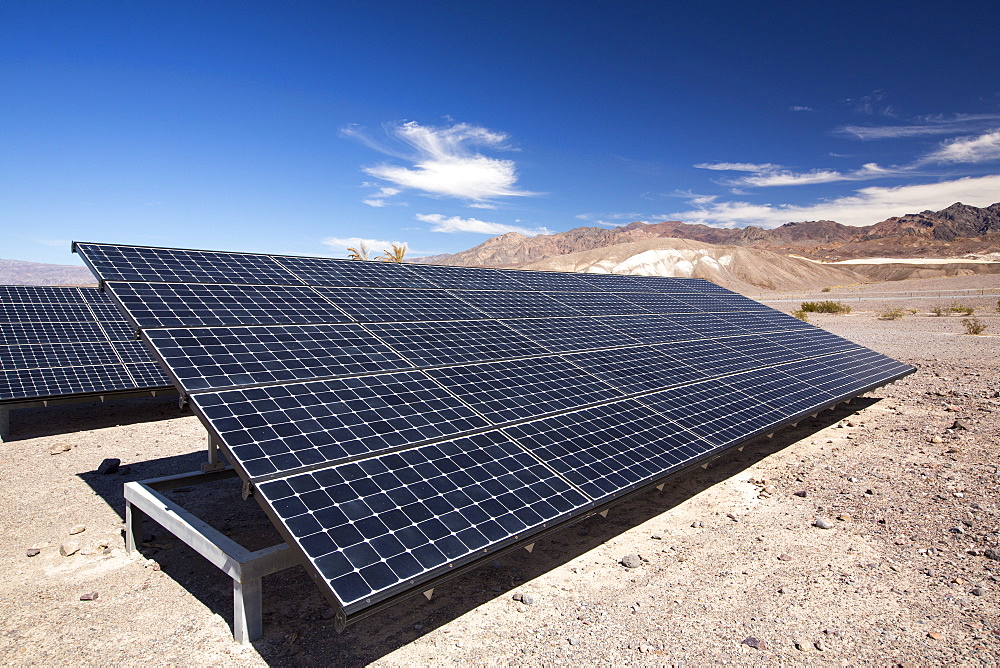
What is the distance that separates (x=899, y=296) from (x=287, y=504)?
244 ft

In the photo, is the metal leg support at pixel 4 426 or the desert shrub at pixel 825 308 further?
the desert shrub at pixel 825 308

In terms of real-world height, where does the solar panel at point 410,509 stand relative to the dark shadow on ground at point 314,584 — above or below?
above

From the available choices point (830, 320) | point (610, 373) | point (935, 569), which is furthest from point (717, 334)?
point (830, 320)

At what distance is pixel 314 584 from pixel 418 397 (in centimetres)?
268

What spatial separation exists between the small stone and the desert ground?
7 cm

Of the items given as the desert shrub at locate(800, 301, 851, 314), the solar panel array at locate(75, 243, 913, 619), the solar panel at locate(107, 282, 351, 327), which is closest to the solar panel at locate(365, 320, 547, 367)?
the solar panel array at locate(75, 243, 913, 619)

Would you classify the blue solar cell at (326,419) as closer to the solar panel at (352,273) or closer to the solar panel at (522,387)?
the solar panel at (522,387)

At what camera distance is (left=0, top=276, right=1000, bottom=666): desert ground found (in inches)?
232

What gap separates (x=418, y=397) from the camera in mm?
7648

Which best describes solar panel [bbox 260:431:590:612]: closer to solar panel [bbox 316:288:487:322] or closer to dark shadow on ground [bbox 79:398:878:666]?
dark shadow on ground [bbox 79:398:878:666]

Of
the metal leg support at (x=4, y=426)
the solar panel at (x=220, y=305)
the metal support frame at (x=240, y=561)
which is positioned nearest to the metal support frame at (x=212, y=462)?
the metal support frame at (x=240, y=561)

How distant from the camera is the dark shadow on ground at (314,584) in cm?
602

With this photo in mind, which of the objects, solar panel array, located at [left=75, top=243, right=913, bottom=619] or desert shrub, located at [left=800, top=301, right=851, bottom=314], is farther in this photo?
desert shrub, located at [left=800, top=301, right=851, bottom=314]

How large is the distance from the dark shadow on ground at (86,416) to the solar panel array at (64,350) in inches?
53.6
